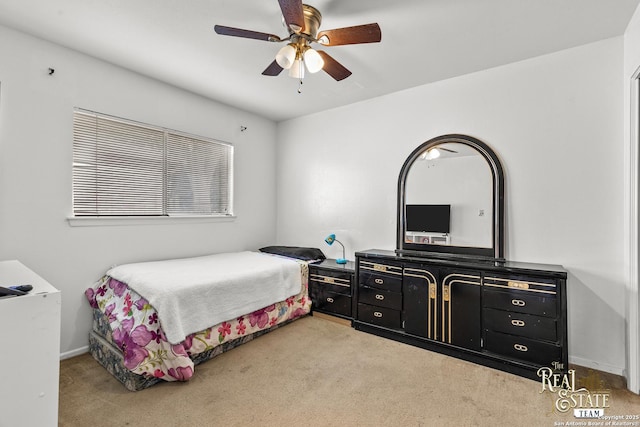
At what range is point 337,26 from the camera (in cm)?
234

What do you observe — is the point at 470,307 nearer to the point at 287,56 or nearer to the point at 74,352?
the point at 287,56

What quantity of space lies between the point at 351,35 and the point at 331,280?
8.08 ft

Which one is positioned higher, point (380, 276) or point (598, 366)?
point (380, 276)

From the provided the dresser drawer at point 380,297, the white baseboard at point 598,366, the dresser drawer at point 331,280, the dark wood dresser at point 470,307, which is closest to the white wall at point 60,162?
the dresser drawer at point 331,280

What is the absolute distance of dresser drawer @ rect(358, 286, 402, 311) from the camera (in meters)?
3.06

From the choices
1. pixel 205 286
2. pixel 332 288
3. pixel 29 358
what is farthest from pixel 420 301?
pixel 29 358

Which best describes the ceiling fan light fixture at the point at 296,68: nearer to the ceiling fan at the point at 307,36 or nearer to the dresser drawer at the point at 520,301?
the ceiling fan at the point at 307,36

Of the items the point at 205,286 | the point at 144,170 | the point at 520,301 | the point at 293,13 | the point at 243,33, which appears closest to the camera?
the point at 293,13

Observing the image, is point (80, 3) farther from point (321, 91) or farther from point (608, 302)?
point (608, 302)

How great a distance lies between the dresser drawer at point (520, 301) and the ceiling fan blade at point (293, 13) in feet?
7.89

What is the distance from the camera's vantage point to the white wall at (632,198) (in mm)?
2170

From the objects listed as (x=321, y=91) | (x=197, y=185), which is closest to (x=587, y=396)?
(x=321, y=91)

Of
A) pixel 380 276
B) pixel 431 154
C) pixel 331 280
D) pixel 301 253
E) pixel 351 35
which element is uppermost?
pixel 351 35

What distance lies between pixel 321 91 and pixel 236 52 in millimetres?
1149
